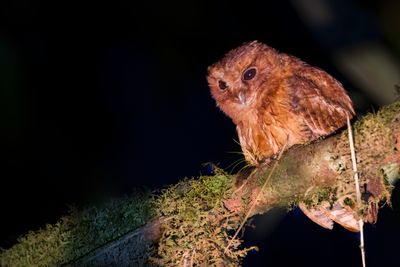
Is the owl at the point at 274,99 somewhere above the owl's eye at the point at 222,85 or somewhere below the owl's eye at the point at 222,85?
below

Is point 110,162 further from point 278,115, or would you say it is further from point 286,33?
point 278,115

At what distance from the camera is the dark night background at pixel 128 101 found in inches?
262

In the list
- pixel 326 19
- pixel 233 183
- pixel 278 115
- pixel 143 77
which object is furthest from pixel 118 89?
pixel 233 183

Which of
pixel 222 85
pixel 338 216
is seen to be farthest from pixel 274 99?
pixel 338 216

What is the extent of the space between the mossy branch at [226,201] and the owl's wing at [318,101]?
0.70 m

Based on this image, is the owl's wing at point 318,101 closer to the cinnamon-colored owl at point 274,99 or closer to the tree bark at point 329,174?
the cinnamon-colored owl at point 274,99

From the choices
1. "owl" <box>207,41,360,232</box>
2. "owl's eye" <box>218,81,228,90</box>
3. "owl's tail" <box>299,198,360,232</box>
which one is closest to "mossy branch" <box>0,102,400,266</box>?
"owl's tail" <box>299,198,360,232</box>

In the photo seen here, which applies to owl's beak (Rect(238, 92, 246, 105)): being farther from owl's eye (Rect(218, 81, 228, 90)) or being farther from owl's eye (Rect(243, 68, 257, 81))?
owl's eye (Rect(218, 81, 228, 90))

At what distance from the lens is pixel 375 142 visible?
4.34 ft

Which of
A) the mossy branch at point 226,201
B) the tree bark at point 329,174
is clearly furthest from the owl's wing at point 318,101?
the tree bark at point 329,174

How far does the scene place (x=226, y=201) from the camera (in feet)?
5.48

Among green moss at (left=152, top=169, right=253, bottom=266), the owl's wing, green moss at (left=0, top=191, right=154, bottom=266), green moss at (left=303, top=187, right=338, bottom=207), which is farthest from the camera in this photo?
the owl's wing

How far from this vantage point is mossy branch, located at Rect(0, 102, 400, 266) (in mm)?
1368

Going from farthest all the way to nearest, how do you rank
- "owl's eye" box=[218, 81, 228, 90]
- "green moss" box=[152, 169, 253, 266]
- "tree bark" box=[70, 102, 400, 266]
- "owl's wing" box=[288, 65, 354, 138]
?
1. "owl's eye" box=[218, 81, 228, 90]
2. "owl's wing" box=[288, 65, 354, 138]
3. "green moss" box=[152, 169, 253, 266]
4. "tree bark" box=[70, 102, 400, 266]
